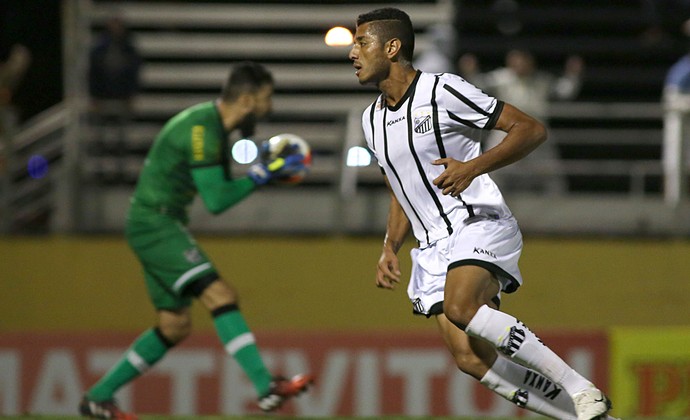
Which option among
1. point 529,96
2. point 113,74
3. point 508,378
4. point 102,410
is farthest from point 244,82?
point 529,96

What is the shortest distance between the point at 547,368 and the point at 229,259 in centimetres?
576

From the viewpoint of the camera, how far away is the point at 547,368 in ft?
19.2

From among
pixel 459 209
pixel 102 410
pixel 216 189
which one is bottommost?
pixel 102 410

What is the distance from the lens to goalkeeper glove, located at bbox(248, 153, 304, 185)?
7.81 metres

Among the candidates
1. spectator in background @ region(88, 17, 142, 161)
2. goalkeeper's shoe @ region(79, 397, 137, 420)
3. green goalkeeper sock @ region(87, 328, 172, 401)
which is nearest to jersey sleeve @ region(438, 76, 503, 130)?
green goalkeeper sock @ region(87, 328, 172, 401)

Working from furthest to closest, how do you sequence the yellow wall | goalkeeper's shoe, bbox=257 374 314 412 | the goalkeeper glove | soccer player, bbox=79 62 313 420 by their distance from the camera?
the yellow wall, the goalkeeper glove, soccer player, bbox=79 62 313 420, goalkeeper's shoe, bbox=257 374 314 412

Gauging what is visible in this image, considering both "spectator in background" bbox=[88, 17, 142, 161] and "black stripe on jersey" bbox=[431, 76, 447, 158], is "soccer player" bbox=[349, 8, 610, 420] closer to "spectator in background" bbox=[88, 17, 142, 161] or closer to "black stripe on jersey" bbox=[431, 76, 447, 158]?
"black stripe on jersey" bbox=[431, 76, 447, 158]

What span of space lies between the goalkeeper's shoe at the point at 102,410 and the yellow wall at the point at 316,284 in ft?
10.9

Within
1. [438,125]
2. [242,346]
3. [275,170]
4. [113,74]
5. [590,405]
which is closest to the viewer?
[590,405]

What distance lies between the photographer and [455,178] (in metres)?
5.73

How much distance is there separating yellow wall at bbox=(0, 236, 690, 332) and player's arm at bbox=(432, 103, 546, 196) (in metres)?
5.30

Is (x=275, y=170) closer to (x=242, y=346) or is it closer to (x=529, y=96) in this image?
(x=242, y=346)

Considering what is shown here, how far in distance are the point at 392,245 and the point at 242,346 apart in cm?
155

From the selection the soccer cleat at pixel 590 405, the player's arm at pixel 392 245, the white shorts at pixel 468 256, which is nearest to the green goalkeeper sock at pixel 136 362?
the player's arm at pixel 392 245
